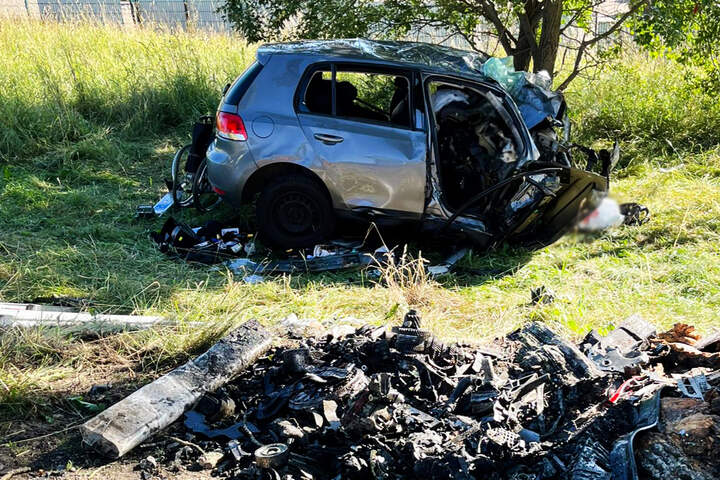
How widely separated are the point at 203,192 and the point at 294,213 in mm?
1496

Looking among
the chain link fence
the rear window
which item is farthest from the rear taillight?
the chain link fence

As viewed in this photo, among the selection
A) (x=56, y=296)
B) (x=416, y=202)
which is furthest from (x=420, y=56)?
(x=56, y=296)

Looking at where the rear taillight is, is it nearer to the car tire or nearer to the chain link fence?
the car tire

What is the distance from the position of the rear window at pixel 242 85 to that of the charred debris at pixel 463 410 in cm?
285

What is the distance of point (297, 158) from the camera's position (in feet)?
21.6

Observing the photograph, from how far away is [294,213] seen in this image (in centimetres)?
679

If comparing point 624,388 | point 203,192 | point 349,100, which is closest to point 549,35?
point 349,100

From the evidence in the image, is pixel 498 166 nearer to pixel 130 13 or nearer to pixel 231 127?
pixel 231 127

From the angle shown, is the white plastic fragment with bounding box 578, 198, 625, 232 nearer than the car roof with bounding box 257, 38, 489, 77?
Yes

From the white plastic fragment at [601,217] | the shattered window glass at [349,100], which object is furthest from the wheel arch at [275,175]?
the white plastic fragment at [601,217]

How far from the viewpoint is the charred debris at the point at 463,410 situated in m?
3.40

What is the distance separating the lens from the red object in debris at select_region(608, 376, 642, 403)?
3.97 metres

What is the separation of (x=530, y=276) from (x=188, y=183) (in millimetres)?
4055

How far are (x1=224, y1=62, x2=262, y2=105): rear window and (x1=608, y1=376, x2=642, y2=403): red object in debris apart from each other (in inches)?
172
